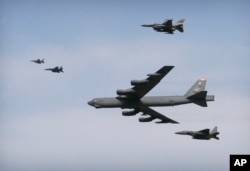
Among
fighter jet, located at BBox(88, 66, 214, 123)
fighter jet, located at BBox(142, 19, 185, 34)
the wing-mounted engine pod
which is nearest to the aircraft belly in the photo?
fighter jet, located at BBox(88, 66, 214, 123)

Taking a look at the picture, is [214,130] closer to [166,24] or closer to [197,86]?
[197,86]

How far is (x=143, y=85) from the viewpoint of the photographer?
7906cm

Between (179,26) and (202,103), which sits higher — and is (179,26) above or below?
above

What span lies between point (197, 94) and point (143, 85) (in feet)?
29.1

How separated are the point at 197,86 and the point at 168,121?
351 inches

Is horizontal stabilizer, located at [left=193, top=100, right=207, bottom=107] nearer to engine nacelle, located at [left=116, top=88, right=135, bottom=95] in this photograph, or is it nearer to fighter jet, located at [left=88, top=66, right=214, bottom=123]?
fighter jet, located at [left=88, top=66, right=214, bottom=123]

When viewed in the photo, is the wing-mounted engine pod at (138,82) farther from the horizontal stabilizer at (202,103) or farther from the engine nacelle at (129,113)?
the engine nacelle at (129,113)

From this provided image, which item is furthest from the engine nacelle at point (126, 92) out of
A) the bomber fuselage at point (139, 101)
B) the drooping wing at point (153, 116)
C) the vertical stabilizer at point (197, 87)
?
the vertical stabilizer at point (197, 87)

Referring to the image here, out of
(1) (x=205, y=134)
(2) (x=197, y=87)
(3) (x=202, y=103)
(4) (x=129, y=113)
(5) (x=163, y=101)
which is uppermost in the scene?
(2) (x=197, y=87)

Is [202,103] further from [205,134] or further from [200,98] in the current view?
[205,134]

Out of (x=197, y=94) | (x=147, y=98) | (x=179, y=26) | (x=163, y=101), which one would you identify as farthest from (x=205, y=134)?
(x=179, y=26)

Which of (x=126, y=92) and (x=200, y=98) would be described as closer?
(x=200, y=98)

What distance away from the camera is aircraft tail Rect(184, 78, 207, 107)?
3169 inches

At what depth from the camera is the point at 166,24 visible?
293ft
